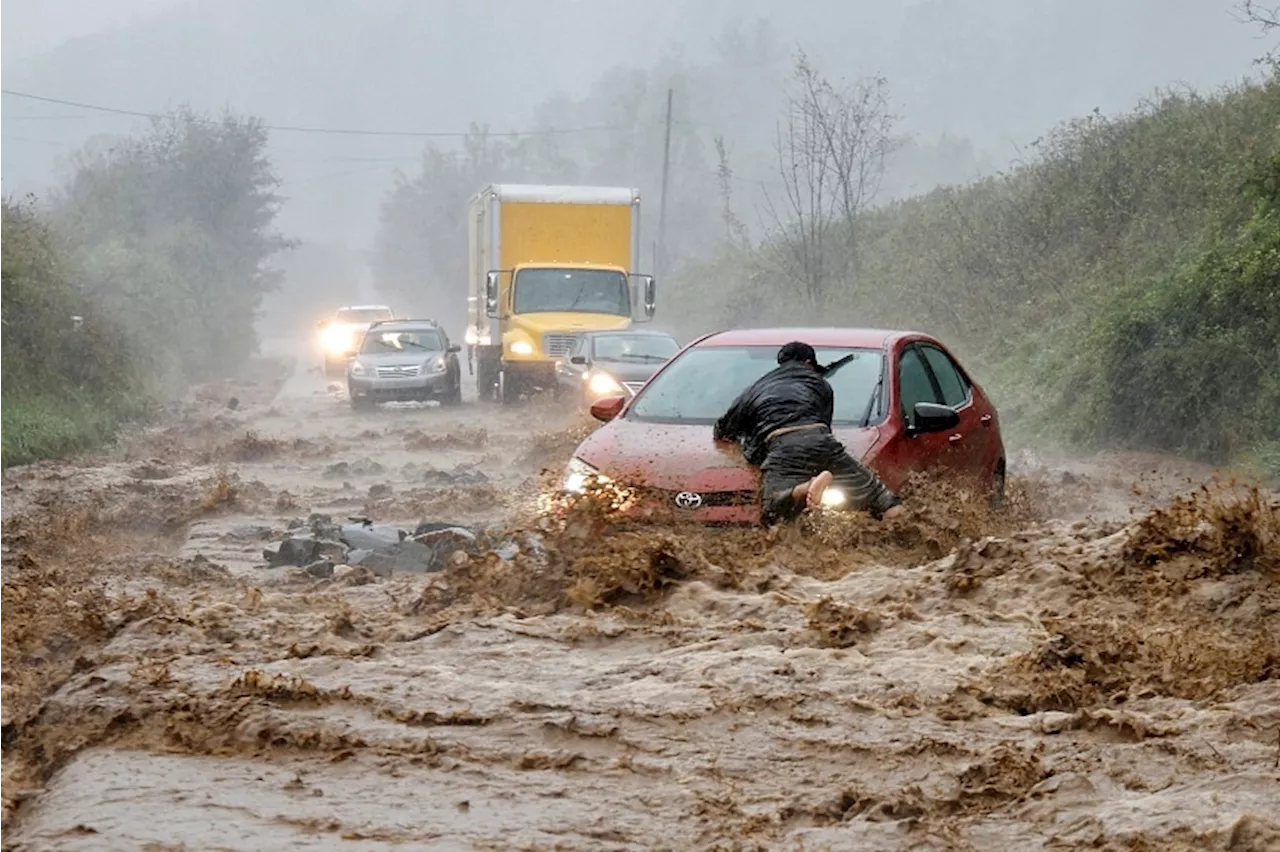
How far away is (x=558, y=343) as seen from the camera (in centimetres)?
2722

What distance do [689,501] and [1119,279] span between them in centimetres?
1760

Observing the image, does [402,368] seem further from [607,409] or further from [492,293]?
[607,409]

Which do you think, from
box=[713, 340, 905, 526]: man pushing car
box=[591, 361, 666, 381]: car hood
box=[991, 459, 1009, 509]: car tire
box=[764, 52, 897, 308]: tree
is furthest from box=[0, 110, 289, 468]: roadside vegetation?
box=[764, 52, 897, 308]: tree

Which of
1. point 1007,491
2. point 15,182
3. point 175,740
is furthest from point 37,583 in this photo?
point 15,182

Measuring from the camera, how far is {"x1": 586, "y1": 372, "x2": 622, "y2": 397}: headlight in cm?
2158

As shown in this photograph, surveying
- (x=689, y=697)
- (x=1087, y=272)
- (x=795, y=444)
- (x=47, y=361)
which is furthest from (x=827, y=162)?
(x=689, y=697)

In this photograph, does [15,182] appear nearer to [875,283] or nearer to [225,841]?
[875,283]

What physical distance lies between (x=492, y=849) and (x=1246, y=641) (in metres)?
3.27

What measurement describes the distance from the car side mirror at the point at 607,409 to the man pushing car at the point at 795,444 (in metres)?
1.27

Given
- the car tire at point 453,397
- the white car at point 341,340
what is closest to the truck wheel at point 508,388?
the car tire at point 453,397

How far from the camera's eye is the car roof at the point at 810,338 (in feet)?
35.4

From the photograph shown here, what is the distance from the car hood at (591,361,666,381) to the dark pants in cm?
1270

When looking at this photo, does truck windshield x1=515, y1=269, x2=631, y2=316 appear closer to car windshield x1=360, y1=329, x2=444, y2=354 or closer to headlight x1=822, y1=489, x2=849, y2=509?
car windshield x1=360, y1=329, x2=444, y2=354

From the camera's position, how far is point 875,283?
38781 millimetres
